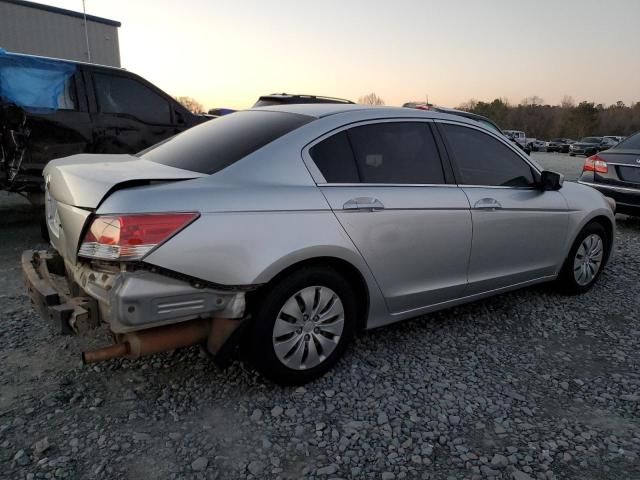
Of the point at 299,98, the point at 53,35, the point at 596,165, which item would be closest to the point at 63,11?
the point at 53,35

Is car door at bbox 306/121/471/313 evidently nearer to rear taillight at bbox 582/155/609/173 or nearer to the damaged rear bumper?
the damaged rear bumper

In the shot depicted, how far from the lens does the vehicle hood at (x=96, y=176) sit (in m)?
2.23

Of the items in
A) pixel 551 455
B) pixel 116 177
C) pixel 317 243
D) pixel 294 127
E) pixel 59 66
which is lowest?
pixel 551 455

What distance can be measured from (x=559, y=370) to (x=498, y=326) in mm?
664

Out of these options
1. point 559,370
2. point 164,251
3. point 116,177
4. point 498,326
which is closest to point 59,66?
point 116,177

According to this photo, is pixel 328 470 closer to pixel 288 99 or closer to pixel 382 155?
pixel 382 155

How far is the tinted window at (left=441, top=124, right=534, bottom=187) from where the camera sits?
132 inches

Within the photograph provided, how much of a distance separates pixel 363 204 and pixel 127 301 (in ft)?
4.44

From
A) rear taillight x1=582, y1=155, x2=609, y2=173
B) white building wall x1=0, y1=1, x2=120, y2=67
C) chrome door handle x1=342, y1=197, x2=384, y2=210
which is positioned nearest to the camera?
chrome door handle x1=342, y1=197, x2=384, y2=210

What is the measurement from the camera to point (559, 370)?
10.0 ft

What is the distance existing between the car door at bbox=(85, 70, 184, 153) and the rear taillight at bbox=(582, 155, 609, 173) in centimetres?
618

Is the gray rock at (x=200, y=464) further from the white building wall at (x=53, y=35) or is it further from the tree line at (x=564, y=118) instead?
the tree line at (x=564, y=118)

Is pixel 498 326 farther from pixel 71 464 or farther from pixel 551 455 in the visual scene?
pixel 71 464

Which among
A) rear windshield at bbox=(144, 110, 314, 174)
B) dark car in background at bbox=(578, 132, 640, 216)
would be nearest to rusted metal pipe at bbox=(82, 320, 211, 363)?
rear windshield at bbox=(144, 110, 314, 174)
